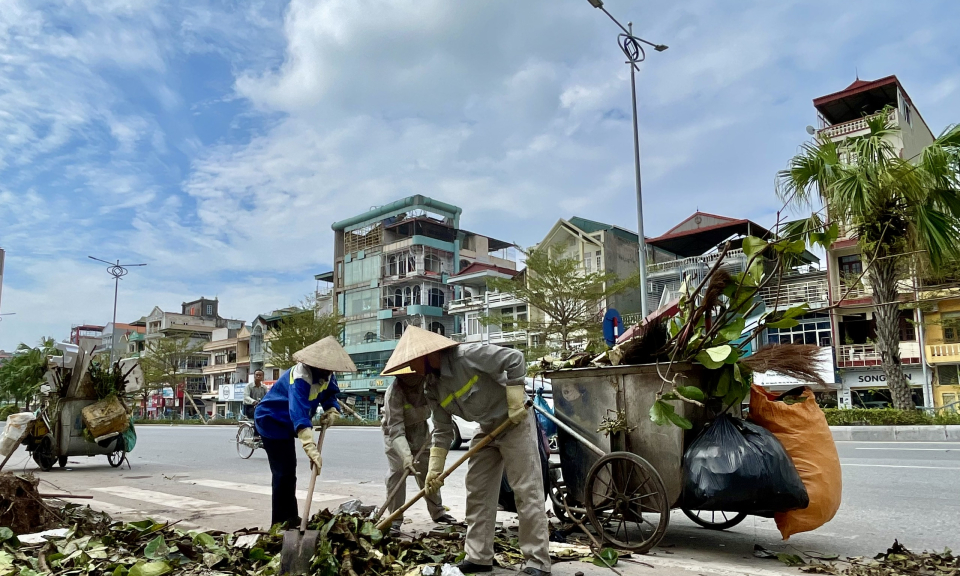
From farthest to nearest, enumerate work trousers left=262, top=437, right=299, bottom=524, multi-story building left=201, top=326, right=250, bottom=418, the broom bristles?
multi-story building left=201, top=326, right=250, bottom=418 → work trousers left=262, top=437, right=299, bottom=524 → the broom bristles

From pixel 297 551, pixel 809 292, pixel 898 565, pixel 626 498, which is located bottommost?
pixel 898 565

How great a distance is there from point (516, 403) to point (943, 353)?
30.3 metres

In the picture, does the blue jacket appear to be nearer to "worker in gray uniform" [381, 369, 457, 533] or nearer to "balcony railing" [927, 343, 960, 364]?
"worker in gray uniform" [381, 369, 457, 533]

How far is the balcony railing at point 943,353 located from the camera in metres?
28.1

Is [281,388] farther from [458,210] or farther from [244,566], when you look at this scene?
[458,210]

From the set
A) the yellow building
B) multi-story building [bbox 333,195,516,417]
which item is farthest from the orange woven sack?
multi-story building [bbox 333,195,516,417]

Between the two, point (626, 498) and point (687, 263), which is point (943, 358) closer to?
point (687, 263)

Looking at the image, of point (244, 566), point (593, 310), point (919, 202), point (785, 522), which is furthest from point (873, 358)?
point (244, 566)

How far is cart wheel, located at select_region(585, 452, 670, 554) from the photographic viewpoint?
4922 millimetres

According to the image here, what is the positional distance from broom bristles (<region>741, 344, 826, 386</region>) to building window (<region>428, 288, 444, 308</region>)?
44.8 m

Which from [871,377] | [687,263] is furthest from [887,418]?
[687,263]

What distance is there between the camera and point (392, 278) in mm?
50406

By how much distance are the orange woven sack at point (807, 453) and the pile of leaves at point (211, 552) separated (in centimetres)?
192

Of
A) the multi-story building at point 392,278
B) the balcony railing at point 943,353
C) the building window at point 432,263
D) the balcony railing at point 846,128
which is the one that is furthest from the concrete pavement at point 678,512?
the building window at point 432,263
